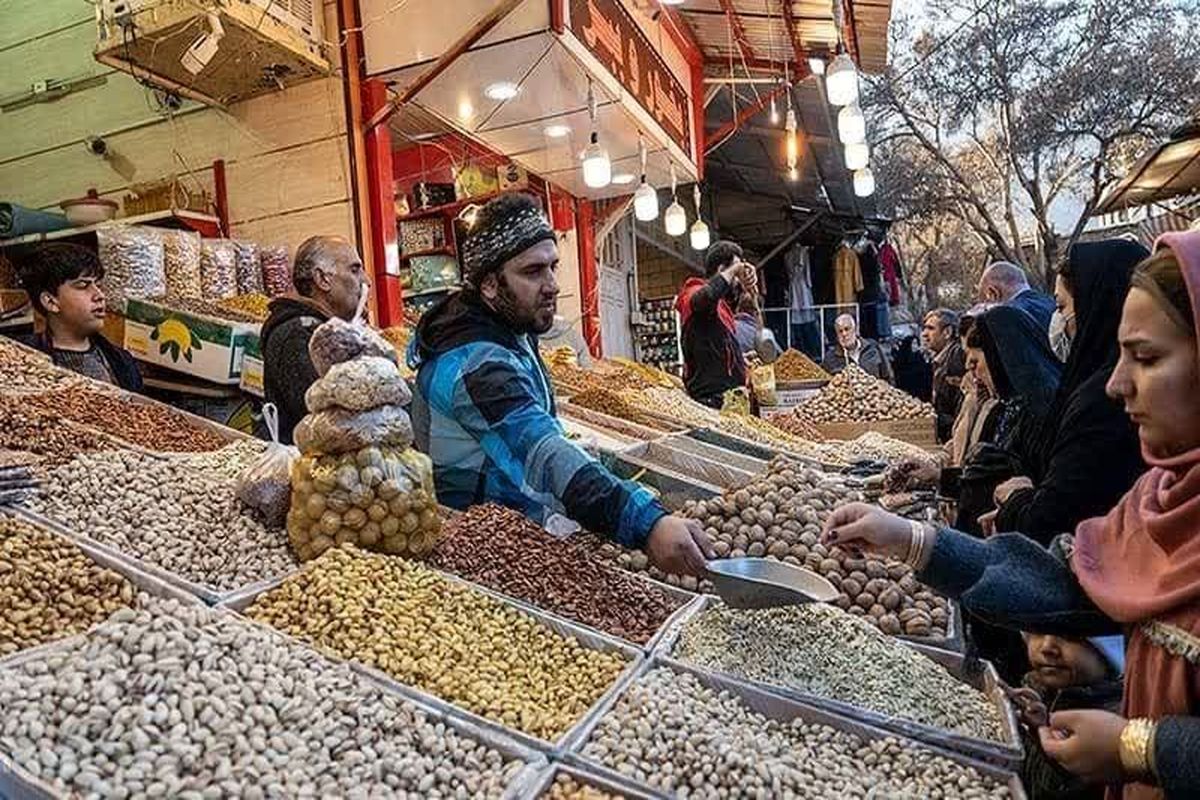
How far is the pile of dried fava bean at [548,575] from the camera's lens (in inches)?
70.8

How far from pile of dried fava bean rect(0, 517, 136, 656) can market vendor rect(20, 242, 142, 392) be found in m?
1.72

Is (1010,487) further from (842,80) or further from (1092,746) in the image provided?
(842,80)

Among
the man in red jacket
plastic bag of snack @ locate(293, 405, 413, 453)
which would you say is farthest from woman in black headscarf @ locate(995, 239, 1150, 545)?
the man in red jacket

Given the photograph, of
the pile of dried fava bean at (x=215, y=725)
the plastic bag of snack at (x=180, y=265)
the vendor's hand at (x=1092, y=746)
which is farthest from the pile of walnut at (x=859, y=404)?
the pile of dried fava bean at (x=215, y=725)

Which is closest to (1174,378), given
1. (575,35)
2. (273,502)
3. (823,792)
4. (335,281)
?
(823,792)

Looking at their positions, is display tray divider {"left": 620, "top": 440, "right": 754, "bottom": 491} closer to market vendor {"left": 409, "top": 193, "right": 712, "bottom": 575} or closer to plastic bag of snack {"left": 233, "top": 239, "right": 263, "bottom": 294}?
market vendor {"left": 409, "top": 193, "right": 712, "bottom": 575}

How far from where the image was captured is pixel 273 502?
1898 mm

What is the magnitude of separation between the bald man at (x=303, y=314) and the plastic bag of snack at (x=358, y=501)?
1196 mm

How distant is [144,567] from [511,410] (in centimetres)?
80

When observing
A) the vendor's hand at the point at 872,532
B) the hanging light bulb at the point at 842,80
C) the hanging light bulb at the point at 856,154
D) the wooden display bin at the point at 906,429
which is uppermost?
the hanging light bulb at the point at 842,80

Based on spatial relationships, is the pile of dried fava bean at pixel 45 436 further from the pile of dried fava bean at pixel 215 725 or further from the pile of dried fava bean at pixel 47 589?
the pile of dried fava bean at pixel 215 725

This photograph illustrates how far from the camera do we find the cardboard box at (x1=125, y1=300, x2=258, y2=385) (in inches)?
153

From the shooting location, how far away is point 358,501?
176 cm

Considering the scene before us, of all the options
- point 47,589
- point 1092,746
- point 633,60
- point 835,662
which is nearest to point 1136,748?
point 1092,746
